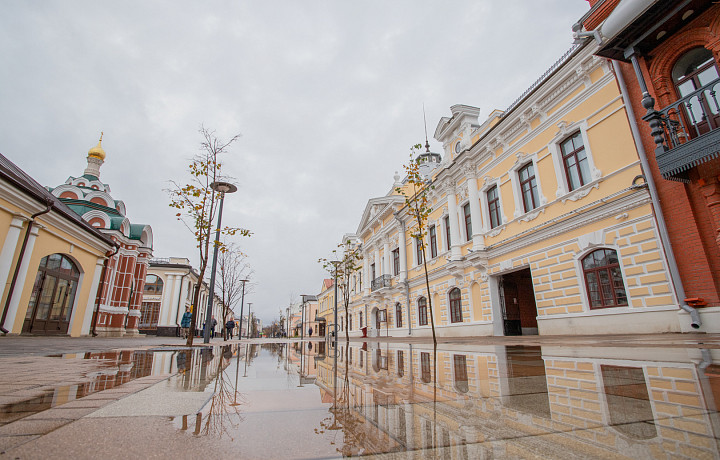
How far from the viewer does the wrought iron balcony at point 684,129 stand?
7.51 metres

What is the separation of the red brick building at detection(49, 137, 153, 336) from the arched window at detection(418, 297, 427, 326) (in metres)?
19.6

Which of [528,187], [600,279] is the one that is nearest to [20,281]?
[528,187]

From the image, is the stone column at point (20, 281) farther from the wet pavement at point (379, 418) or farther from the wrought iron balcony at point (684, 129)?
the wrought iron balcony at point (684, 129)

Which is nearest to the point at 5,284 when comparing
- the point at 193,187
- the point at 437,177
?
the point at 193,187

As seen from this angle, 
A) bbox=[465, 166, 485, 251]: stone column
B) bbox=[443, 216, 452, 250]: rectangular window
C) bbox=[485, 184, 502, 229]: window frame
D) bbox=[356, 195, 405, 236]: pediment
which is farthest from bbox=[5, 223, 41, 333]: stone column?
bbox=[356, 195, 405, 236]: pediment

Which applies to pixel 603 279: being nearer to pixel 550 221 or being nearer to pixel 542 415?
pixel 550 221

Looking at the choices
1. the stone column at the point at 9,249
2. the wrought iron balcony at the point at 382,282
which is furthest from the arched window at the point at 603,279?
the stone column at the point at 9,249

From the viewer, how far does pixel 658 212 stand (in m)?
8.83

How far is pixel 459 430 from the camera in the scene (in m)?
1.42

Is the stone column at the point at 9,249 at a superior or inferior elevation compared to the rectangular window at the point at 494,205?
inferior

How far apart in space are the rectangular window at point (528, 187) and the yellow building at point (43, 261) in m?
18.5

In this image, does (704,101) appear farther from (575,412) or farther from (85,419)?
(85,419)

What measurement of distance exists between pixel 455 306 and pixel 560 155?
902cm

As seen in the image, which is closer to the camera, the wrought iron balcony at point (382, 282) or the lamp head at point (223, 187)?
the lamp head at point (223, 187)
